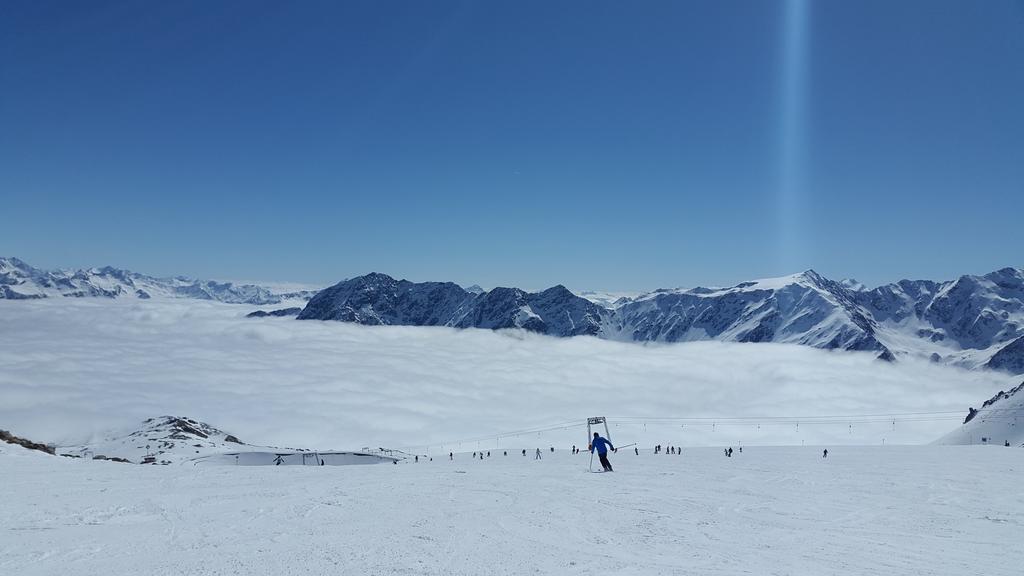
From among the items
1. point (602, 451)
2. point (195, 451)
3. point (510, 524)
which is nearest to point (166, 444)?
point (195, 451)

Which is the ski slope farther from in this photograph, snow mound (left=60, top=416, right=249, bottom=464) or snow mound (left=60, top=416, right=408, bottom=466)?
snow mound (left=60, top=416, right=249, bottom=464)

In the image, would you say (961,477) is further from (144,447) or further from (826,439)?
(826,439)

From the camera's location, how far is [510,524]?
12406 mm

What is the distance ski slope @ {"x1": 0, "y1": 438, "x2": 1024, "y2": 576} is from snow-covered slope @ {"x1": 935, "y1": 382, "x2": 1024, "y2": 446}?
68.8 metres

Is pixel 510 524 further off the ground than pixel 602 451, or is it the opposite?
pixel 510 524

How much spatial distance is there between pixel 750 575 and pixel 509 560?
393 cm

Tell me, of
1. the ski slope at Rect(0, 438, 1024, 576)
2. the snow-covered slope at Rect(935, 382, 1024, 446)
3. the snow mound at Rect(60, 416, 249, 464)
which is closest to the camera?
the ski slope at Rect(0, 438, 1024, 576)

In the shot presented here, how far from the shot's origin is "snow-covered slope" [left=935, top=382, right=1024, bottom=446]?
71.2 m

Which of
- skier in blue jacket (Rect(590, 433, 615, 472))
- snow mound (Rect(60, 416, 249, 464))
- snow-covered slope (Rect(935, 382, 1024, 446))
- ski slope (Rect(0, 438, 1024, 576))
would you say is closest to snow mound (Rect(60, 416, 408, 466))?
snow mound (Rect(60, 416, 249, 464))

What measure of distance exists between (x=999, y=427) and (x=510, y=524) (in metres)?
94.3

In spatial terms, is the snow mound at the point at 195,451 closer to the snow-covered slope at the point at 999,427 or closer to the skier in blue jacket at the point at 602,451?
the skier in blue jacket at the point at 602,451

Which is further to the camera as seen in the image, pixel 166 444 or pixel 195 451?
pixel 166 444

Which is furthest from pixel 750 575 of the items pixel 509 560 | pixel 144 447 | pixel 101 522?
pixel 144 447

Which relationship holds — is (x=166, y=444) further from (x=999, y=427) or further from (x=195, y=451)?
(x=999, y=427)
